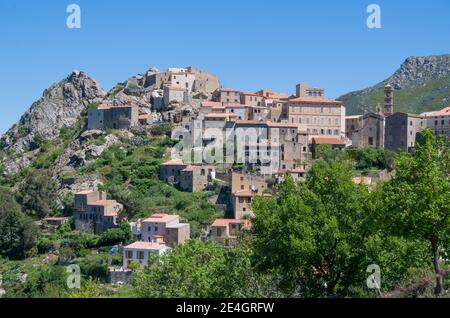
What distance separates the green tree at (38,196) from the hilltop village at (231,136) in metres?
4.68

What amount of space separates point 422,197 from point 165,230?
108ft

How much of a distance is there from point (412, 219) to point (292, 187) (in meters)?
7.94

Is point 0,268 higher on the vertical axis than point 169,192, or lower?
lower

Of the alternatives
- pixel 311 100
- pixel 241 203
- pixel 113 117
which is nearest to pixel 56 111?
pixel 113 117

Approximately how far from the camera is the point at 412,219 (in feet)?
59.2

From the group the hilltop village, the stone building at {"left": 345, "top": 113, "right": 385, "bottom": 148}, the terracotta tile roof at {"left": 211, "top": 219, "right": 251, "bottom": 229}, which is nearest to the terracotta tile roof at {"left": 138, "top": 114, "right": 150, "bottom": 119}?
the hilltop village

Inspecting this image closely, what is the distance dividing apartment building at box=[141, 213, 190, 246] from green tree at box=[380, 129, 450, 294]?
30.9 m

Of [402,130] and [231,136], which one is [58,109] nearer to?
[231,136]

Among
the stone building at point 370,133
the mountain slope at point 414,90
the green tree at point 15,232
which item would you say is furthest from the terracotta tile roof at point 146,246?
the mountain slope at point 414,90

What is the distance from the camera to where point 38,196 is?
203 ft

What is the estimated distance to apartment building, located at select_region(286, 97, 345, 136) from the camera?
234ft

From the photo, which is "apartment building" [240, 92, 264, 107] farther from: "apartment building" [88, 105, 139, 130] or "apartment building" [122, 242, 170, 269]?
"apartment building" [122, 242, 170, 269]
